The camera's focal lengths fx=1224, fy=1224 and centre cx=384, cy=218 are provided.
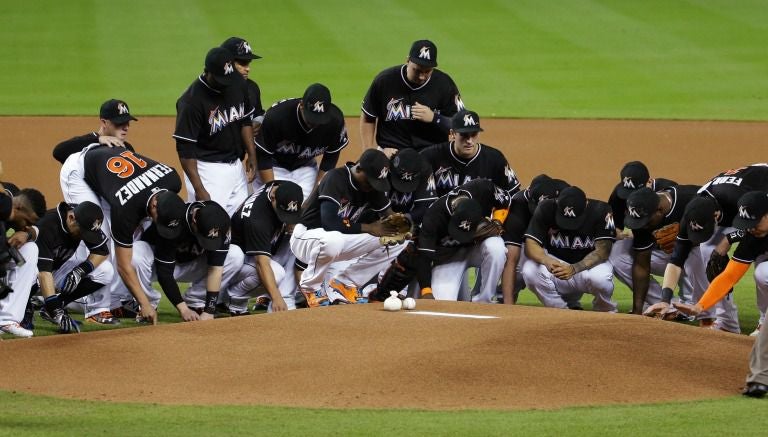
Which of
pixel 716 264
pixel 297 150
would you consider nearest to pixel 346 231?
pixel 297 150

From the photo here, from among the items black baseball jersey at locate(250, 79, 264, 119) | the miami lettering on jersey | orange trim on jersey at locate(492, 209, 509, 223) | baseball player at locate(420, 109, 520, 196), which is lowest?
orange trim on jersey at locate(492, 209, 509, 223)

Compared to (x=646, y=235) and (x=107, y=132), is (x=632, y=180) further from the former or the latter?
(x=107, y=132)

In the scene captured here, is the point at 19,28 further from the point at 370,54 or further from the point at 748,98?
the point at 748,98

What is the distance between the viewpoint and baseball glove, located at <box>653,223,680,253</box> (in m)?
10.5

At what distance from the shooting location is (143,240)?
33.5 feet

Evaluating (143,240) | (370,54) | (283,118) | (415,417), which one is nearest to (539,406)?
(415,417)

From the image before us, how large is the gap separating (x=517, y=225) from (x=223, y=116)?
3048 mm

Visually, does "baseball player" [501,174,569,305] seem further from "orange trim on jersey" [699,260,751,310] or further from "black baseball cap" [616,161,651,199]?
"orange trim on jersey" [699,260,751,310]

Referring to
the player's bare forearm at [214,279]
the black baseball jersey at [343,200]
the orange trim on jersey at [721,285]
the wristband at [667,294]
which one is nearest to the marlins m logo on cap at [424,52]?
the black baseball jersey at [343,200]

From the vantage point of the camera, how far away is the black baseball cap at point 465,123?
35.6ft

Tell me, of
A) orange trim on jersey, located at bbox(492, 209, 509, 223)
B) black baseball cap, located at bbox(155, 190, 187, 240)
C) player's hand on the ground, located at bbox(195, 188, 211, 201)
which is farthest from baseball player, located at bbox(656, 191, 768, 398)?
player's hand on the ground, located at bbox(195, 188, 211, 201)

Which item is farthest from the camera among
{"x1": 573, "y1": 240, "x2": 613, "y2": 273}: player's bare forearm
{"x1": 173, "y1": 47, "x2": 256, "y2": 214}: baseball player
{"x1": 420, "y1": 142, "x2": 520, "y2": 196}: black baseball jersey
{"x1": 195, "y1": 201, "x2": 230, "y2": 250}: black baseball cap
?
{"x1": 173, "y1": 47, "x2": 256, "y2": 214}: baseball player

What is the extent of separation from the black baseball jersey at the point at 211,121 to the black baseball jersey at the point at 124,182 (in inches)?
38.4

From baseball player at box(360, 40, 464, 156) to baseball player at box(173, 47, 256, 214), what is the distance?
4.11 feet
